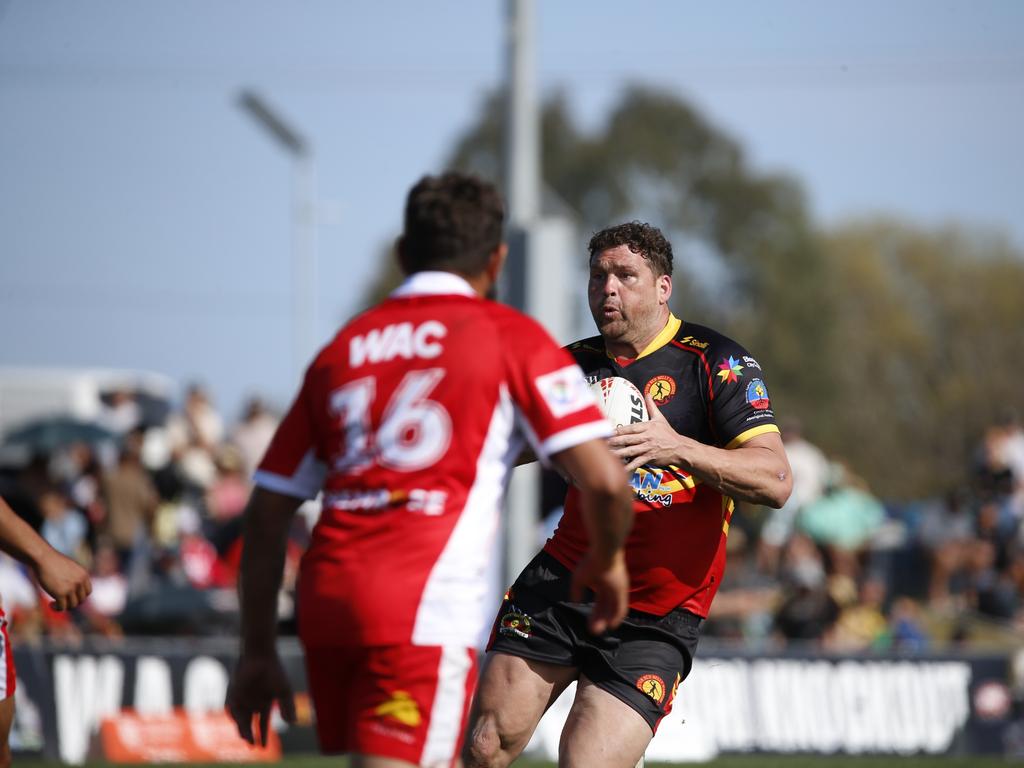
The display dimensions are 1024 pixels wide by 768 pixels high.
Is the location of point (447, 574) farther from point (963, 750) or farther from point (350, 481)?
point (963, 750)

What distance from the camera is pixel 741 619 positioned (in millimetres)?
13844

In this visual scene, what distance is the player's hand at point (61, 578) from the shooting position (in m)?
4.88

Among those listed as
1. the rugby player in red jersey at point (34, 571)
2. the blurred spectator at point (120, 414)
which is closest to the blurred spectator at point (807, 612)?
the rugby player in red jersey at point (34, 571)

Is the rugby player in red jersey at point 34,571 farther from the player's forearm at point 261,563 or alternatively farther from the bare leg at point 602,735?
the bare leg at point 602,735

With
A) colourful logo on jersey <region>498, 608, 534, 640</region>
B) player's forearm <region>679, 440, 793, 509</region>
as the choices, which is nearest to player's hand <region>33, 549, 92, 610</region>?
colourful logo on jersey <region>498, 608, 534, 640</region>

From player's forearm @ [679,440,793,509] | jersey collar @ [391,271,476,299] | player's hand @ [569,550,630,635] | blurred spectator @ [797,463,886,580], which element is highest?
jersey collar @ [391,271,476,299]

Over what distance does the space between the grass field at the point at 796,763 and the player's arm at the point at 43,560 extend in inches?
222

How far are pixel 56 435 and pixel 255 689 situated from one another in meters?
15.8

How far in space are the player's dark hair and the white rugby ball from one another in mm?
1375

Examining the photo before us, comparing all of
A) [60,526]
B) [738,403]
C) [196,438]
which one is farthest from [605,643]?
→ [196,438]

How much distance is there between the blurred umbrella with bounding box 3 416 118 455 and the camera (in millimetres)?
18812

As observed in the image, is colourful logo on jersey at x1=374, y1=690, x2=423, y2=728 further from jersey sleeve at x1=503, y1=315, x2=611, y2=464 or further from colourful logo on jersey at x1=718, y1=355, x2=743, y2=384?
colourful logo on jersey at x1=718, y1=355, x2=743, y2=384

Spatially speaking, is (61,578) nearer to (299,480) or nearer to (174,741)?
(299,480)

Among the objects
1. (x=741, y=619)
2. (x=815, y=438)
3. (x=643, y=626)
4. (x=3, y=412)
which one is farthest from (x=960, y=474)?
(x=643, y=626)
